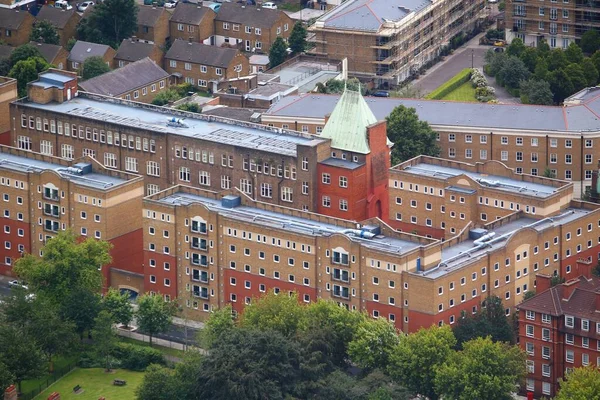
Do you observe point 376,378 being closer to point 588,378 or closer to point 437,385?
point 437,385

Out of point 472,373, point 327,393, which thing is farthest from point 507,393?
point 327,393

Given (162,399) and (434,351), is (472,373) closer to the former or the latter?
(434,351)

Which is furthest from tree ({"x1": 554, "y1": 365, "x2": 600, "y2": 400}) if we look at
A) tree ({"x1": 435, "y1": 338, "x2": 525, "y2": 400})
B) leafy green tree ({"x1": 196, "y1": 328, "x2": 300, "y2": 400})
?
leafy green tree ({"x1": 196, "y1": 328, "x2": 300, "y2": 400})

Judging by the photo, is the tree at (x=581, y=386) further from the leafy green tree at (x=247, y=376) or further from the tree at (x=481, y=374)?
the leafy green tree at (x=247, y=376)

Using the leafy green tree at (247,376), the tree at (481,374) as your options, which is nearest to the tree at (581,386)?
the tree at (481,374)

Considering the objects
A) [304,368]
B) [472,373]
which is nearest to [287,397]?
[304,368]

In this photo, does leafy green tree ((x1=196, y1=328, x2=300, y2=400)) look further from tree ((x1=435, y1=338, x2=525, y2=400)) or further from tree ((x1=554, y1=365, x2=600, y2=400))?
tree ((x1=554, y1=365, x2=600, y2=400))
